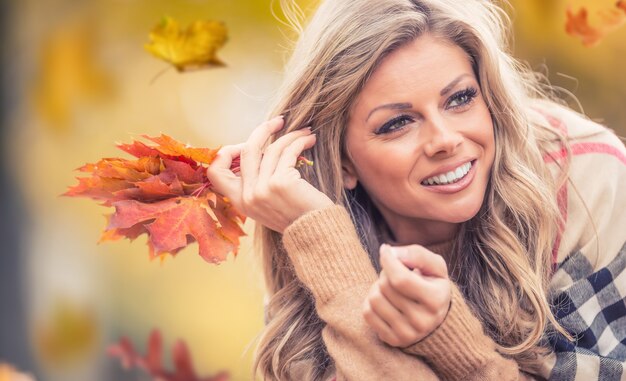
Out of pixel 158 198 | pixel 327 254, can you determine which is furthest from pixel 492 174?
pixel 158 198

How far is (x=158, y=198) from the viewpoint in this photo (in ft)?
8.14

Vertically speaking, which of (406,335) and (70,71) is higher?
(406,335)

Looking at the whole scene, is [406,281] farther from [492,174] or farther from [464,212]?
[492,174]

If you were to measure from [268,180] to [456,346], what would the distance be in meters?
0.64

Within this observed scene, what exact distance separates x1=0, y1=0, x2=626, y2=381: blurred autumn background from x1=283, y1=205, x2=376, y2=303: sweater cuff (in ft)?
7.05

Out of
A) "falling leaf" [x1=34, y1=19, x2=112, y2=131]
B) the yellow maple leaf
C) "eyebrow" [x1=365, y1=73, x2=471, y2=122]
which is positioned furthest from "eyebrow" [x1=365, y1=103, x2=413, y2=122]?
"falling leaf" [x1=34, y1=19, x2=112, y2=131]

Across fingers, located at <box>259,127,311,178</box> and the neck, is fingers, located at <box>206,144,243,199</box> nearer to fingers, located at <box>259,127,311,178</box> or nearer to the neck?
fingers, located at <box>259,127,311,178</box>

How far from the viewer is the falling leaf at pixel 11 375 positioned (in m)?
4.61

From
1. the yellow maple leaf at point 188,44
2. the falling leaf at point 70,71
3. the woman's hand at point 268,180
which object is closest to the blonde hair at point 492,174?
the woman's hand at point 268,180

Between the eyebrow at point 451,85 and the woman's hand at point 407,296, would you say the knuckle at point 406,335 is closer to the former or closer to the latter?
the woman's hand at point 407,296

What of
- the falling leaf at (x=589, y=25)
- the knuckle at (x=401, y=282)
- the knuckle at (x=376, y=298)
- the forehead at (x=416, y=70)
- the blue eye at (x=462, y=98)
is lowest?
the falling leaf at (x=589, y=25)

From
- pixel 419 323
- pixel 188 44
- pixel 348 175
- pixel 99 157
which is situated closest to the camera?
pixel 419 323

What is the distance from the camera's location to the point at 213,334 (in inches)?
187

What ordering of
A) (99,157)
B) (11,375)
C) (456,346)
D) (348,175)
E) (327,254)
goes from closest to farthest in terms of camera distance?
(456,346) → (327,254) → (348,175) → (11,375) → (99,157)
